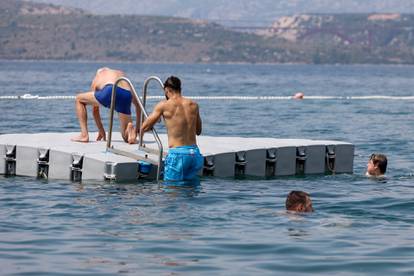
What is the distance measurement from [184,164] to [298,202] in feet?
7.52

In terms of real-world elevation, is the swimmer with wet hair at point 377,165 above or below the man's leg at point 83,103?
below

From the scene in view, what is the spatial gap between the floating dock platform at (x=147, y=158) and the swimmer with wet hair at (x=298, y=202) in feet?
9.96

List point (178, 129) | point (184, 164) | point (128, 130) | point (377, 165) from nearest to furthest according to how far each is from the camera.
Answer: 1. point (178, 129)
2. point (184, 164)
3. point (377, 165)
4. point (128, 130)

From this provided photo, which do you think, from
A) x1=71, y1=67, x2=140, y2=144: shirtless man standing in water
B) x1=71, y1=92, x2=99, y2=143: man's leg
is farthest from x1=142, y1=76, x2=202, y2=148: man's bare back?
x1=71, y1=92, x2=99, y2=143: man's leg

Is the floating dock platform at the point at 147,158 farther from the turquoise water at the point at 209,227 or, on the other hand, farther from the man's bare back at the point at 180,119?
the man's bare back at the point at 180,119

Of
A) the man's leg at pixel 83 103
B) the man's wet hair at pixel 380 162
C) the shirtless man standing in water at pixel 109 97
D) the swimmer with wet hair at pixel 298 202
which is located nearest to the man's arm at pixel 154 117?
the shirtless man standing in water at pixel 109 97

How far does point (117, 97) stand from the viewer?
1761 cm

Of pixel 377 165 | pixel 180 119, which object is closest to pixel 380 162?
pixel 377 165

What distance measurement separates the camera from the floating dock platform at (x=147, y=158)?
1653 centimetres

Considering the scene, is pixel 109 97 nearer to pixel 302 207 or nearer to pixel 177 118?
pixel 177 118

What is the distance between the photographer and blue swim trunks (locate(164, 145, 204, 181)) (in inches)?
616

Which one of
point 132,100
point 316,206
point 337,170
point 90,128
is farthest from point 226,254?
point 90,128

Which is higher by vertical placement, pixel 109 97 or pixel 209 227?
pixel 109 97

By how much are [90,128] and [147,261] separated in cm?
2272
